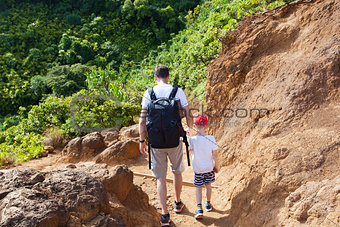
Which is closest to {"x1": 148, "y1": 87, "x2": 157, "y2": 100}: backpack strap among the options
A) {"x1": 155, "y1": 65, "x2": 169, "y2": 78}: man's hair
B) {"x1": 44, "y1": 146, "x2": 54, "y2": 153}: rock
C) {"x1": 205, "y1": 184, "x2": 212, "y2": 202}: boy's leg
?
{"x1": 155, "y1": 65, "x2": 169, "y2": 78}: man's hair

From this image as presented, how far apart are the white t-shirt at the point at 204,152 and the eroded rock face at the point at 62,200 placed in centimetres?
88

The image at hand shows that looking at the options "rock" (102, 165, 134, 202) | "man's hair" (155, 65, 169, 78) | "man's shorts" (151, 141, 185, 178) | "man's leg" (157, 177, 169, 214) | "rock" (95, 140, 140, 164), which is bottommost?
"rock" (95, 140, 140, 164)

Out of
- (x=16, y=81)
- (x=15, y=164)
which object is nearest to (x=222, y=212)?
(x=15, y=164)

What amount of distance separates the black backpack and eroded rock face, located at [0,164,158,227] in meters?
0.66

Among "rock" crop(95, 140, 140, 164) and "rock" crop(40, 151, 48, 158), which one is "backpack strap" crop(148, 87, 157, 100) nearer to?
"rock" crop(95, 140, 140, 164)

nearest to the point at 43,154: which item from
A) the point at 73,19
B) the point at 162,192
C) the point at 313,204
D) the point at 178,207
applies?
the point at 178,207

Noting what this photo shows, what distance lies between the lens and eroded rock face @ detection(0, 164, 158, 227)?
2331 mm

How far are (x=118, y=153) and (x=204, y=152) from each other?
9.76 feet

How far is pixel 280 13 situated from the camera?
505 cm

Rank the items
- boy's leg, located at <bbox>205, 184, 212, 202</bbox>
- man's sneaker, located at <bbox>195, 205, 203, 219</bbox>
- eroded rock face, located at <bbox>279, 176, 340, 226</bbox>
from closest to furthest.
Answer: eroded rock face, located at <bbox>279, 176, 340, 226</bbox> < man's sneaker, located at <bbox>195, 205, 203, 219</bbox> < boy's leg, located at <bbox>205, 184, 212, 202</bbox>

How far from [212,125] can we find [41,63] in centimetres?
1669

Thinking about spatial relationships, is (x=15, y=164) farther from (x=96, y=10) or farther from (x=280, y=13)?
(x=96, y=10)

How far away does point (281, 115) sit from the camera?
13.3 ft

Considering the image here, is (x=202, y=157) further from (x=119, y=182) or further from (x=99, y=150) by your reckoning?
(x=99, y=150)
